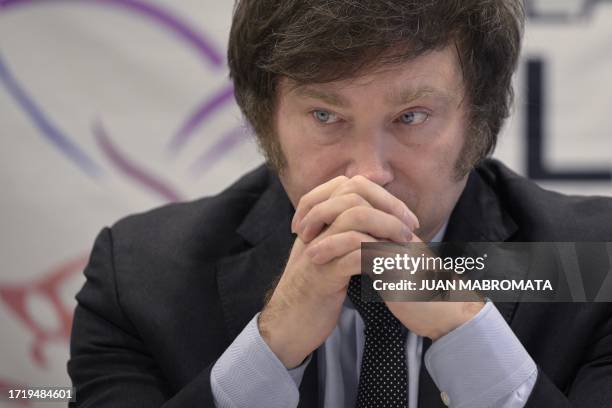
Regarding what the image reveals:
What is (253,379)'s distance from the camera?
1477 millimetres

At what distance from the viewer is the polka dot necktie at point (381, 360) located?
5.21 ft

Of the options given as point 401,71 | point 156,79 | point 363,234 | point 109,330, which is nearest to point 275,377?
point 363,234

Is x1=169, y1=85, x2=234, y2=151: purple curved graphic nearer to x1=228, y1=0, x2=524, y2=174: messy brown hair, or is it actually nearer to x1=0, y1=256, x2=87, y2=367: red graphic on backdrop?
x1=0, y1=256, x2=87, y2=367: red graphic on backdrop

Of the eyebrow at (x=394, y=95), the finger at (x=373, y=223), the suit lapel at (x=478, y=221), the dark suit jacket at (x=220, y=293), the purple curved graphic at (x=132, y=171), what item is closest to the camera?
the finger at (x=373, y=223)

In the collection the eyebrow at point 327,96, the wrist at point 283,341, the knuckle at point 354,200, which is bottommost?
the wrist at point 283,341

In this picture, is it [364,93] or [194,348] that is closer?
[364,93]

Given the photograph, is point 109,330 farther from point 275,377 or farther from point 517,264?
point 517,264

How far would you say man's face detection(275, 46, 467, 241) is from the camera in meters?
1.50

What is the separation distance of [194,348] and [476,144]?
70cm

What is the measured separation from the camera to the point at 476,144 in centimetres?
170

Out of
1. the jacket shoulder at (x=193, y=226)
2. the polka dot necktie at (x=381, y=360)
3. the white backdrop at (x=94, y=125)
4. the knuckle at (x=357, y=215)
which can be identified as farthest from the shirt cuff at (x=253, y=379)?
the white backdrop at (x=94, y=125)

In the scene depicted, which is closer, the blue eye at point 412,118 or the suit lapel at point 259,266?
the blue eye at point 412,118

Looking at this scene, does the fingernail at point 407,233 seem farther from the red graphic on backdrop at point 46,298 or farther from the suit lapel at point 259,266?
the red graphic on backdrop at point 46,298

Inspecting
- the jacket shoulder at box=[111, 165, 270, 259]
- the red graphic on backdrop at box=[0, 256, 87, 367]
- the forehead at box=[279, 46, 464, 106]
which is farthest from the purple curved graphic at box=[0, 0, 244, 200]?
the forehead at box=[279, 46, 464, 106]
